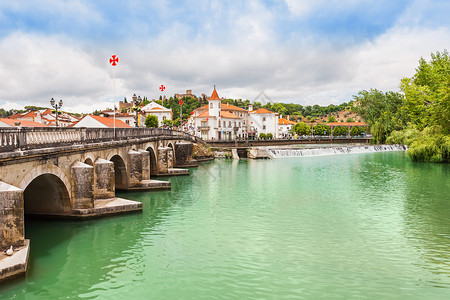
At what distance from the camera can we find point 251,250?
13719mm

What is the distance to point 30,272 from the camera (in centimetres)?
1145

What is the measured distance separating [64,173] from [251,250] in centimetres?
894

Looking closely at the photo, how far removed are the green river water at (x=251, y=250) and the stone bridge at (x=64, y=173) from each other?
993 mm

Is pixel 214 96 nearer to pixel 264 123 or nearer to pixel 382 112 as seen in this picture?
pixel 264 123

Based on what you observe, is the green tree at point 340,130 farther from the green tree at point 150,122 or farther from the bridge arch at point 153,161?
the bridge arch at point 153,161

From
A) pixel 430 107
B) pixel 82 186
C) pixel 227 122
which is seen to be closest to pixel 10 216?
pixel 82 186

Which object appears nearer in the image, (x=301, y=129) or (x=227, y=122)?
(x=227, y=122)

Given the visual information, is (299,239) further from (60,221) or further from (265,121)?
(265,121)

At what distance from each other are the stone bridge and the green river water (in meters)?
0.99

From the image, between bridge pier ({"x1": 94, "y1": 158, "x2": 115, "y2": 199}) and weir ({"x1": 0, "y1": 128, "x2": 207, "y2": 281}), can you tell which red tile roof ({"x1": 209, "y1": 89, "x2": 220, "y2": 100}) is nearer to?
weir ({"x1": 0, "y1": 128, "x2": 207, "y2": 281})

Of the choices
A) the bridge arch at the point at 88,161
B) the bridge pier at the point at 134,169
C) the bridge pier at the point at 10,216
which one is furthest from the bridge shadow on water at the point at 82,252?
the bridge pier at the point at 134,169

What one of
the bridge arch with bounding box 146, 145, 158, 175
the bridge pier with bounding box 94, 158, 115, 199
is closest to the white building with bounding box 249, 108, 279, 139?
the bridge arch with bounding box 146, 145, 158, 175

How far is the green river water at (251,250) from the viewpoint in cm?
1056

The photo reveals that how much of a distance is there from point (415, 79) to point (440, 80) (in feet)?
24.0
